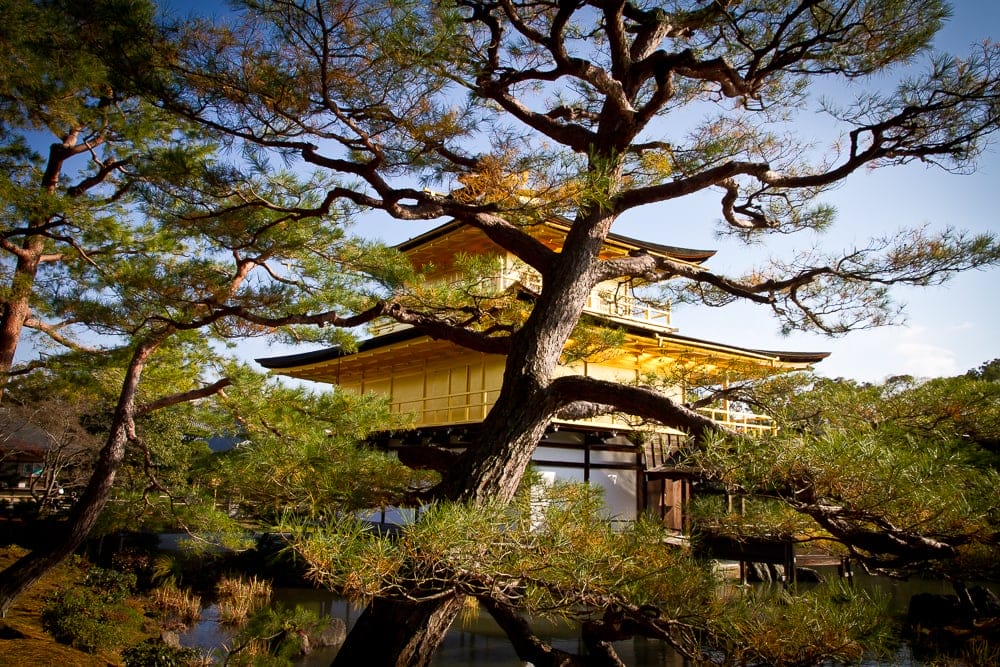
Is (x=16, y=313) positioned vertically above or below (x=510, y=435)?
above

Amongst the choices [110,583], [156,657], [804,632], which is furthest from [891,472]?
[110,583]

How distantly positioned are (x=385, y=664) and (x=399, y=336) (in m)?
9.12

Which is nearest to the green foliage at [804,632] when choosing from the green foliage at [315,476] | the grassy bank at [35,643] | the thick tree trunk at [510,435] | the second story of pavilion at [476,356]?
the thick tree trunk at [510,435]

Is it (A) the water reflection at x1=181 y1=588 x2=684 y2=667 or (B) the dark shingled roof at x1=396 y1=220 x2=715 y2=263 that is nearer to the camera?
(A) the water reflection at x1=181 y1=588 x2=684 y2=667

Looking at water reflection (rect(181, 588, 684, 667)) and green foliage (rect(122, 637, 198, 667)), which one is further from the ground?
green foliage (rect(122, 637, 198, 667))

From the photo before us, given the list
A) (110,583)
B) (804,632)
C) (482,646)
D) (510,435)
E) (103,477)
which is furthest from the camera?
(110,583)

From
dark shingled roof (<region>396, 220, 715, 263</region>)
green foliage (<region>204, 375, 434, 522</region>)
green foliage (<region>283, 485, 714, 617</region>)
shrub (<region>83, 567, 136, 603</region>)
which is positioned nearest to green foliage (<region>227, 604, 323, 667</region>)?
green foliage (<region>204, 375, 434, 522</region>)

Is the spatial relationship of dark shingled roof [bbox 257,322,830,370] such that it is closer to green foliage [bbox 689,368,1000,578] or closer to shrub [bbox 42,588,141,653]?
shrub [bbox 42,588,141,653]

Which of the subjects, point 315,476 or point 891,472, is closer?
point 891,472

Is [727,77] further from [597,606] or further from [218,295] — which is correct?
[218,295]

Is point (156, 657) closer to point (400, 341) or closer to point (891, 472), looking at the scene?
point (891, 472)

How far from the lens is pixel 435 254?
514 inches

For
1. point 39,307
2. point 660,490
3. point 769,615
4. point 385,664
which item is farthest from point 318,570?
point 660,490

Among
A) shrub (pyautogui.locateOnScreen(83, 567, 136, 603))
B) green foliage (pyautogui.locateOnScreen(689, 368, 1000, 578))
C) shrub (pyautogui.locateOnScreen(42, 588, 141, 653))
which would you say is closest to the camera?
green foliage (pyautogui.locateOnScreen(689, 368, 1000, 578))
